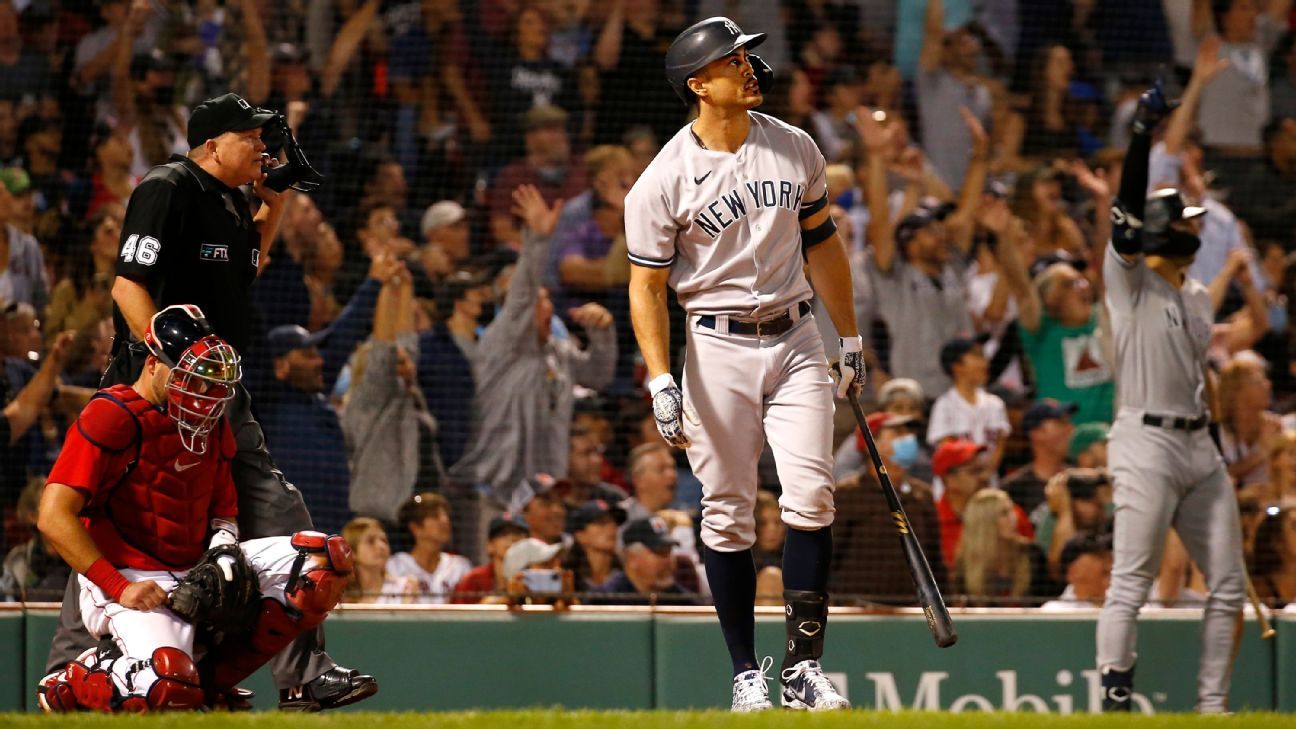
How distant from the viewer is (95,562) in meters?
4.44

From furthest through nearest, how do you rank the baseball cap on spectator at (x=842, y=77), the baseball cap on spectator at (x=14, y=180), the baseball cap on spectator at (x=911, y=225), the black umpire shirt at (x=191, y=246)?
the baseball cap on spectator at (x=842, y=77)
the baseball cap on spectator at (x=911, y=225)
the baseball cap on spectator at (x=14, y=180)
the black umpire shirt at (x=191, y=246)

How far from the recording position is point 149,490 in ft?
15.1

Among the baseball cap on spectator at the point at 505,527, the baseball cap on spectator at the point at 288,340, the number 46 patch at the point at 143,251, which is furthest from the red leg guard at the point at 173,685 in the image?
the baseball cap on spectator at the point at 288,340

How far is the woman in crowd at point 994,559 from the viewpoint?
7.33 meters

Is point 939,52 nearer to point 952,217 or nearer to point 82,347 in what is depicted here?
point 952,217

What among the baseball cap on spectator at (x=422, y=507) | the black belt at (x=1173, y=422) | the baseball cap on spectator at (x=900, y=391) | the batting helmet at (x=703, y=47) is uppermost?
the batting helmet at (x=703, y=47)

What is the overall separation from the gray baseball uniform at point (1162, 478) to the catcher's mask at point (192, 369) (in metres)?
3.23

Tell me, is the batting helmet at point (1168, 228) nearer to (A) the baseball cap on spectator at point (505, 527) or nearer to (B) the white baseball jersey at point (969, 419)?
(B) the white baseball jersey at point (969, 419)

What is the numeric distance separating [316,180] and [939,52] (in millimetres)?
6053

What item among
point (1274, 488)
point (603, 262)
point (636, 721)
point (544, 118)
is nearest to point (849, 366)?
point (636, 721)

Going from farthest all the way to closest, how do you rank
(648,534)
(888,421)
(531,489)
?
(531,489) < (888,421) < (648,534)

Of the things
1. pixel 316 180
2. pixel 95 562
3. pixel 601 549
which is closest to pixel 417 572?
pixel 601 549

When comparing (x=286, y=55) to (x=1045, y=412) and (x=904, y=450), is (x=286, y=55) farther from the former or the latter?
(x=1045, y=412)

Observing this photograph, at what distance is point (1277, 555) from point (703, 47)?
3.90 m
